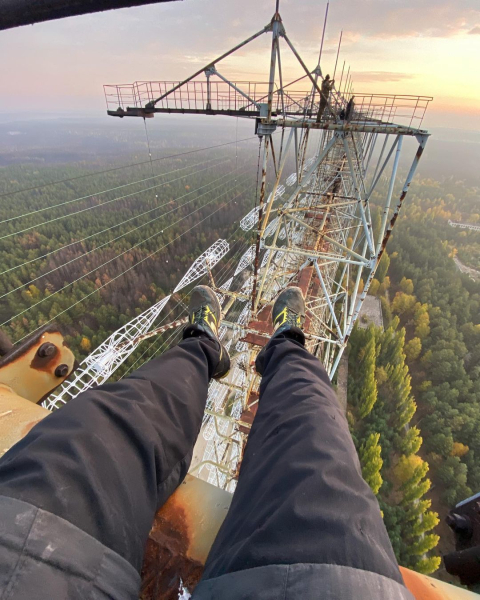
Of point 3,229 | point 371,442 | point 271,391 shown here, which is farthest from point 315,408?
point 3,229

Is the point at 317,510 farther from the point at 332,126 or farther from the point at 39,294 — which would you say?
the point at 39,294

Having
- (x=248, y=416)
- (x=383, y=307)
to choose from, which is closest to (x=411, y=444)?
(x=248, y=416)

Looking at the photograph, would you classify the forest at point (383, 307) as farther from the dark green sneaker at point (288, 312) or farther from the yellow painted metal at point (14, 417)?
the dark green sneaker at point (288, 312)

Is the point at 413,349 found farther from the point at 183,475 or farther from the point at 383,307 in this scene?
the point at 183,475

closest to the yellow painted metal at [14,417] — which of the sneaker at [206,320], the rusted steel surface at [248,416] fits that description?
the sneaker at [206,320]

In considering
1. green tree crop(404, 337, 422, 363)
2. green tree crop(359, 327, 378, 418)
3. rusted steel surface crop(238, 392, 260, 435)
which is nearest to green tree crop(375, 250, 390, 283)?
green tree crop(404, 337, 422, 363)
